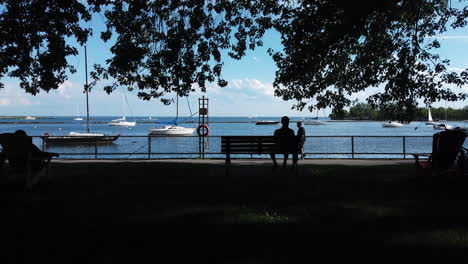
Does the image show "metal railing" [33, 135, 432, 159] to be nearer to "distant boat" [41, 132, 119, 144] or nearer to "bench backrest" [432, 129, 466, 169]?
"distant boat" [41, 132, 119, 144]

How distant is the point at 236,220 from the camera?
5297 mm

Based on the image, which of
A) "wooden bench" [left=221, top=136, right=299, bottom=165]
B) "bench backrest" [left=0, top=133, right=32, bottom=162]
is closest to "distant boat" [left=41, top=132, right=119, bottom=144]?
"bench backrest" [left=0, top=133, right=32, bottom=162]

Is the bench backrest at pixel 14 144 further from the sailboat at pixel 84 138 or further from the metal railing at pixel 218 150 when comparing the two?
the sailboat at pixel 84 138

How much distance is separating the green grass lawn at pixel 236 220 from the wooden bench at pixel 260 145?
1.15 m

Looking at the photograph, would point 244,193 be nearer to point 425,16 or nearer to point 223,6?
point 223,6

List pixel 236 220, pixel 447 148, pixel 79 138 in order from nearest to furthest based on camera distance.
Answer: pixel 236 220 → pixel 447 148 → pixel 79 138

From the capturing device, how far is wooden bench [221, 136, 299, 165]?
33.1 ft

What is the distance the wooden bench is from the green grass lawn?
3.76 ft

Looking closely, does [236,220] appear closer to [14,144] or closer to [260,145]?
[260,145]

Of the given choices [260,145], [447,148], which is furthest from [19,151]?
[447,148]

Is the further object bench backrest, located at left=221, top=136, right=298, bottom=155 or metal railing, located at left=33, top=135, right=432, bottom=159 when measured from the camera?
metal railing, located at left=33, top=135, right=432, bottom=159

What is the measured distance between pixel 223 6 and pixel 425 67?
780 centimetres

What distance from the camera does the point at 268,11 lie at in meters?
14.2

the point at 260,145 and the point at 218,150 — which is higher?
the point at 260,145
